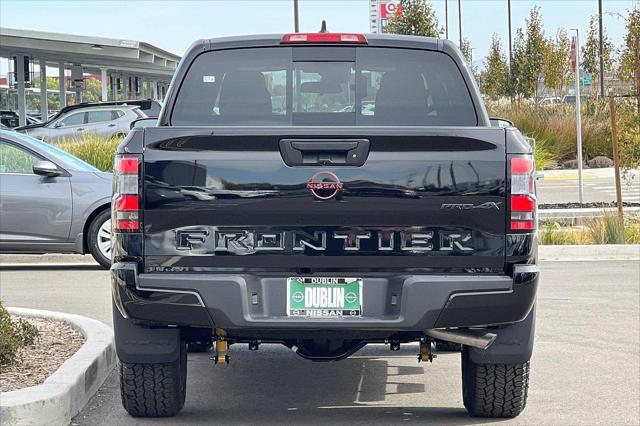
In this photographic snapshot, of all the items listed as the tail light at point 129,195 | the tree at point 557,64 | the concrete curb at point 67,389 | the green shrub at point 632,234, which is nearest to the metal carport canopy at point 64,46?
the tree at point 557,64

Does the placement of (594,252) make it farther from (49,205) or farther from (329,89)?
(329,89)

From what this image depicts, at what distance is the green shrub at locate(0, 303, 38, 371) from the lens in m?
7.21

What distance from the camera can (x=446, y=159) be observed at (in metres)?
5.89

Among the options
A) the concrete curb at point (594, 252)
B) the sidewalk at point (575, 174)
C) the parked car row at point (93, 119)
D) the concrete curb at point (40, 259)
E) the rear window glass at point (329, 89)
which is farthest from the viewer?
the parked car row at point (93, 119)

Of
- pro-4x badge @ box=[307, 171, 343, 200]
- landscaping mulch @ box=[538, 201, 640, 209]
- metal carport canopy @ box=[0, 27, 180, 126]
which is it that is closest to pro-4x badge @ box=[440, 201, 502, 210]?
pro-4x badge @ box=[307, 171, 343, 200]

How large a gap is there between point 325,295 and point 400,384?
81.7 inches

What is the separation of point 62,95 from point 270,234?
49117mm

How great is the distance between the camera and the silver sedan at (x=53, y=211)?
1336 cm

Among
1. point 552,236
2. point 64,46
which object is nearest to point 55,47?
point 64,46

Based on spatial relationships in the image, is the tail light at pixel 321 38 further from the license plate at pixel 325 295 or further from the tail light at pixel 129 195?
the license plate at pixel 325 295

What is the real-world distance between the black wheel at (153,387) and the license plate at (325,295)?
84 centimetres

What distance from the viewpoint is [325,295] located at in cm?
590

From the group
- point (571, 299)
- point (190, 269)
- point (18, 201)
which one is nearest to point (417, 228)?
point (190, 269)

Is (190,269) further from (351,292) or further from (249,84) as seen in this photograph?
(249,84)
